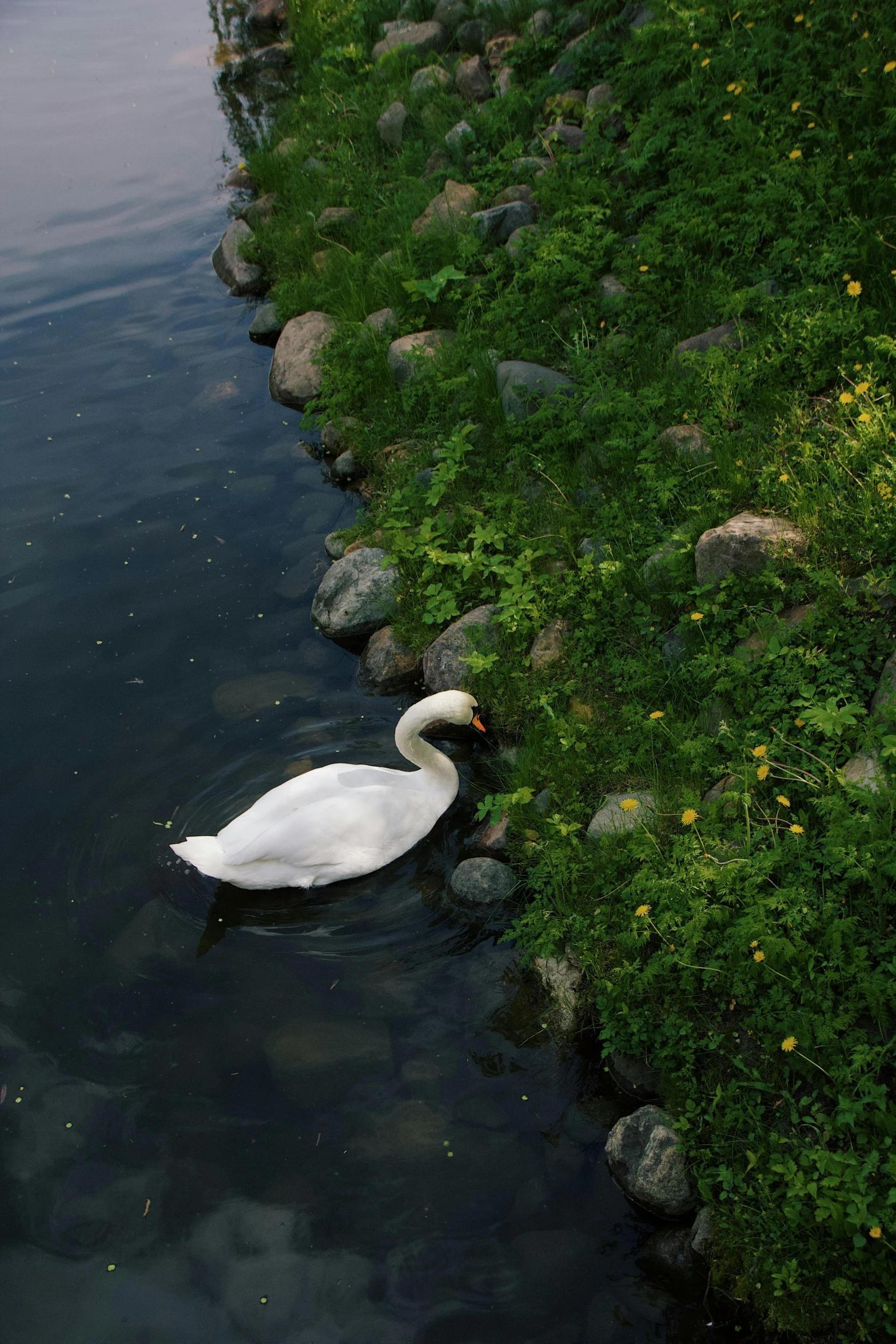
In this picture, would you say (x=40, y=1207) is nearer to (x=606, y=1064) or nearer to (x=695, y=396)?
(x=606, y=1064)

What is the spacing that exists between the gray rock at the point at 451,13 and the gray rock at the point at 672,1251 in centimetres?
1195

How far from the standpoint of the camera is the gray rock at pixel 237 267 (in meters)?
10.5

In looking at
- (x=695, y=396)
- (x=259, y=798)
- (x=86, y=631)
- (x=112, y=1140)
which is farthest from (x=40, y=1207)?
(x=695, y=396)

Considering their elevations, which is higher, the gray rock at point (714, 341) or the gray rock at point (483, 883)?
the gray rock at point (714, 341)

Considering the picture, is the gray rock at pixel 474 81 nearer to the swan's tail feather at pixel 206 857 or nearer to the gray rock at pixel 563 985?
the swan's tail feather at pixel 206 857

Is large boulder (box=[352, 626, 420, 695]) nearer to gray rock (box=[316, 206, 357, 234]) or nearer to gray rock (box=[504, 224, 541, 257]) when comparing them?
gray rock (box=[504, 224, 541, 257])

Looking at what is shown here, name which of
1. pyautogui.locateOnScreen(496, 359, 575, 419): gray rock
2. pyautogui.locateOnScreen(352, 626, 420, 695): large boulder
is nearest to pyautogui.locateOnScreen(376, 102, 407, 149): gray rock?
pyautogui.locateOnScreen(496, 359, 575, 419): gray rock

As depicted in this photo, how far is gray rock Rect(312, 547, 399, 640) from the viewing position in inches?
254

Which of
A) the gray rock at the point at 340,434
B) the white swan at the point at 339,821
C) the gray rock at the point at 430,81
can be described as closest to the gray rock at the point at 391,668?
the white swan at the point at 339,821

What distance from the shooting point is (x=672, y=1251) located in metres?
3.61

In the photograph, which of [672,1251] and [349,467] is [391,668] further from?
[672,1251]

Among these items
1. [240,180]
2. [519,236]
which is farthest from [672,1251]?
[240,180]

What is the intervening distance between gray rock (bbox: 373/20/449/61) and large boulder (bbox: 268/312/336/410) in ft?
14.7

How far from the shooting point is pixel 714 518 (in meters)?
5.20
